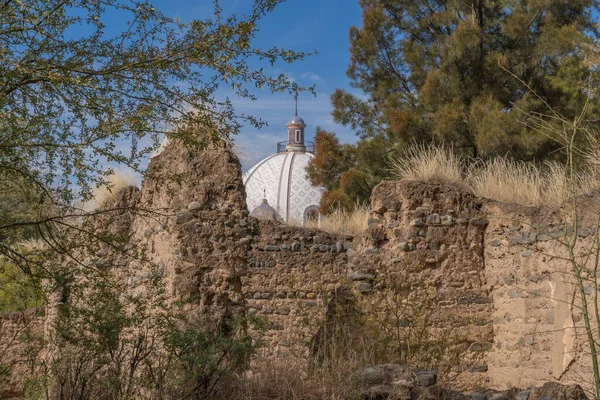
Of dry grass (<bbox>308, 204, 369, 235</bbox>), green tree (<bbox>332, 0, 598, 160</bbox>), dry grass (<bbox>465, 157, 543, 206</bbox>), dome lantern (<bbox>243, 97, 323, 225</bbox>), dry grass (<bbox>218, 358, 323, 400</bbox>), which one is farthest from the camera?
dome lantern (<bbox>243, 97, 323, 225</bbox>)

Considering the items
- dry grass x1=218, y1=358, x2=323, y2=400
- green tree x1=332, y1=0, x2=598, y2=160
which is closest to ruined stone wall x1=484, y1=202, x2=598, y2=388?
dry grass x1=218, y1=358, x2=323, y2=400

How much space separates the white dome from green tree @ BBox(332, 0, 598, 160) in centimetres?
1783

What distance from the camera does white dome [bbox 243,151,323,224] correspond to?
126ft

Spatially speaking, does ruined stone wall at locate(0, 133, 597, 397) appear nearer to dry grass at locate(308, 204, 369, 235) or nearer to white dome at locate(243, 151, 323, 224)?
dry grass at locate(308, 204, 369, 235)

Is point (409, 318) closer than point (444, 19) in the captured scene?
Yes

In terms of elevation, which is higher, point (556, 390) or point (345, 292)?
point (345, 292)

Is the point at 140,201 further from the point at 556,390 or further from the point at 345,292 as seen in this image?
the point at 556,390

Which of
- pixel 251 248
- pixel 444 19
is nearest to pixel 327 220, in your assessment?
pixel 251 248

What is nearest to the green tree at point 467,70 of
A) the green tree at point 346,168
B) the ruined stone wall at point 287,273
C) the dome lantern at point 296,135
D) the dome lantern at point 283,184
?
the green tree at point 346,168

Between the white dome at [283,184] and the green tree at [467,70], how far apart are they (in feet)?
58.5

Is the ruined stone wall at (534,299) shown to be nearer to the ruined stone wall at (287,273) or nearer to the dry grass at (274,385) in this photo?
the ruined stone wall at (287,273)

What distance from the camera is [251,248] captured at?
8.85 meters

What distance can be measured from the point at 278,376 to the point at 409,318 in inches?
81.8

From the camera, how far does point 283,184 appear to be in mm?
40375
